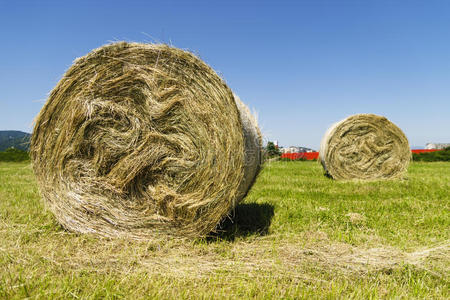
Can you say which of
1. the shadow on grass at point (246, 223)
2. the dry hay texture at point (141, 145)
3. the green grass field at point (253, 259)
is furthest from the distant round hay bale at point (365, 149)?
the dry hay texture at point (141, 145)

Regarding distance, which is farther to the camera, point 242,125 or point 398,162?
point 398,162

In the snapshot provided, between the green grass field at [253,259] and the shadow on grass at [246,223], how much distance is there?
0.5 inches

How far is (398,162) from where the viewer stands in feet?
30.1

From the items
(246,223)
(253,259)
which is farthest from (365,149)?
(253,259)

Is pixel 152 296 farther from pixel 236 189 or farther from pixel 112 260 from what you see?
pixel 236 189

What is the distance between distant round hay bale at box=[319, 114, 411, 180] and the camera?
8.91 metres

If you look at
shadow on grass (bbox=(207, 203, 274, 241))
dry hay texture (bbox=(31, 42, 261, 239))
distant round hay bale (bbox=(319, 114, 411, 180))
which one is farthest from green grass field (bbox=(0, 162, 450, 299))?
distant round hay bale (bbox=(319, 114, 411, 180))

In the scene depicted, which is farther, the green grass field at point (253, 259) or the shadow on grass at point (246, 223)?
the shadow on grass at point (246, 223)

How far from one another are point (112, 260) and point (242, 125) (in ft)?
5.90

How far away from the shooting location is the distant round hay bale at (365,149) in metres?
8.91

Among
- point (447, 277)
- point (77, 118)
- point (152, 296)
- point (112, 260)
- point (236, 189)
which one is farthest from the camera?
point (77, 118)

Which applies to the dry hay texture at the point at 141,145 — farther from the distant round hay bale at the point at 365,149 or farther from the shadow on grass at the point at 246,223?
the distant round hay bale at the point at 365,149

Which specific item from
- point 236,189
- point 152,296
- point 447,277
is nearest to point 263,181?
point 236,189

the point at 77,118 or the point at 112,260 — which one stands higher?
the point at 77,118
